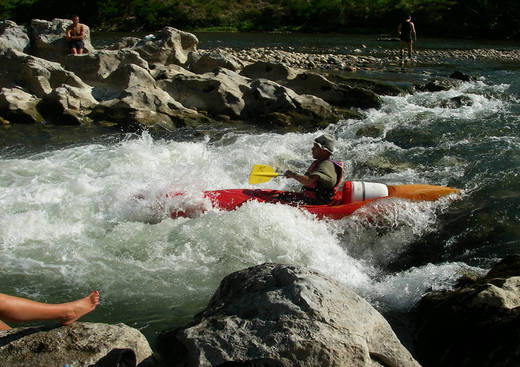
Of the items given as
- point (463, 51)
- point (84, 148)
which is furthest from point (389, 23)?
→ point (84, 148)

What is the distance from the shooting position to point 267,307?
2652mm

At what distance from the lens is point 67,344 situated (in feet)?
8.85

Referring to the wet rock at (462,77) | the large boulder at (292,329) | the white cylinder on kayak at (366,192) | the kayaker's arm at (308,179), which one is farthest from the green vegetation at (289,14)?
the large boulder at (292,329)

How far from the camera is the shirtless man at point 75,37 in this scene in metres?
11.9

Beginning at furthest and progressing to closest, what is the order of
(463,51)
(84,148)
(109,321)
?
(463,51)
(84,148)
(109,321)

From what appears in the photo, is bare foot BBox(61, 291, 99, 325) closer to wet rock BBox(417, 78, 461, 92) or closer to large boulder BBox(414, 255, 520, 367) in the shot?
large boulder BBox(414, 255, 520, 367)

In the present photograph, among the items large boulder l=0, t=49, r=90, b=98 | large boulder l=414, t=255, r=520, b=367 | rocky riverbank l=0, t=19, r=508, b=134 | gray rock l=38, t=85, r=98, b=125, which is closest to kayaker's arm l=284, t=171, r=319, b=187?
large boulder l=414, t=255, r=520, b=367

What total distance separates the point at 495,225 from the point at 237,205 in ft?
8.78

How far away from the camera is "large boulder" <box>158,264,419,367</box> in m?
2.46

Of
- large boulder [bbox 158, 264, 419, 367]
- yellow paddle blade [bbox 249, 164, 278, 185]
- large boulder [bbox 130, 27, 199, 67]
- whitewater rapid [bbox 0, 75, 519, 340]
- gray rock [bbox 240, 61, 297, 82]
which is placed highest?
large boulder [bbox 130, 27, 199, 67]

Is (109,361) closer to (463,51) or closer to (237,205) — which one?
(237,205)

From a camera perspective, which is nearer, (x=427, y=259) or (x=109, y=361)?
(x=109, y=361)

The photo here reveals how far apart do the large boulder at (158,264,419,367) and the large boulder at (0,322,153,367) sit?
0.93ft

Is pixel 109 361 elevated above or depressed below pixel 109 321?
above
